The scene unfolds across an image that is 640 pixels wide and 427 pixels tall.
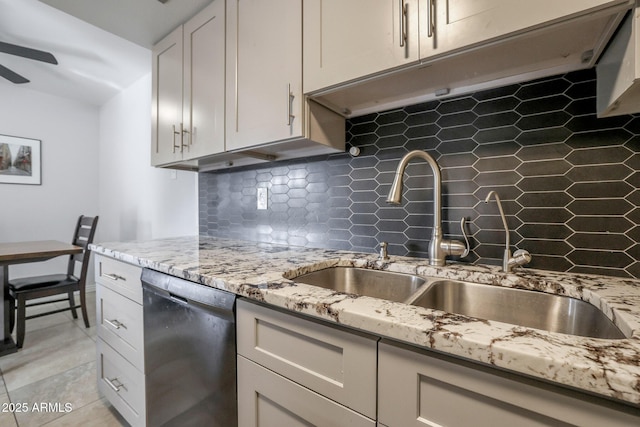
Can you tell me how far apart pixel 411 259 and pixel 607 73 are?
0.82m

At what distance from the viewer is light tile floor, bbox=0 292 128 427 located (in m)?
1.54

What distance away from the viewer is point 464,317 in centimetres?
57

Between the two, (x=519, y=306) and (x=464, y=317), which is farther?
(x=519, y=306)

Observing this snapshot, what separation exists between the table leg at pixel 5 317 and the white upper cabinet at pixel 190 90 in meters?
1.60

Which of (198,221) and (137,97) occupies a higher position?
(137,97)

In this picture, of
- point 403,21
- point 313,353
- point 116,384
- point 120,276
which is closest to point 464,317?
point 313,353

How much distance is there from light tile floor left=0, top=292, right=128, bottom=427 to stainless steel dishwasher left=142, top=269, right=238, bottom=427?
724mm

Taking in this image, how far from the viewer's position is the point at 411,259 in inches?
45.7

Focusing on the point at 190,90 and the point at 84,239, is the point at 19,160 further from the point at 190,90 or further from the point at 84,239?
the point at 190,90

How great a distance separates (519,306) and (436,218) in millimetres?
376

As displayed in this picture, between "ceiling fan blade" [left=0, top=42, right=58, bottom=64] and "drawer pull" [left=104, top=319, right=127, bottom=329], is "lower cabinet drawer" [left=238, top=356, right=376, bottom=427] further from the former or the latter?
"ceiling fan blade" [left=0, top=42, right=58, bottom=64]

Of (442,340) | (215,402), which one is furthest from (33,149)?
(442,340)

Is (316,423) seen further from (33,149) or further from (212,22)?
(33,149)

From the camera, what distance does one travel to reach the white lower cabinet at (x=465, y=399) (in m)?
0.41
